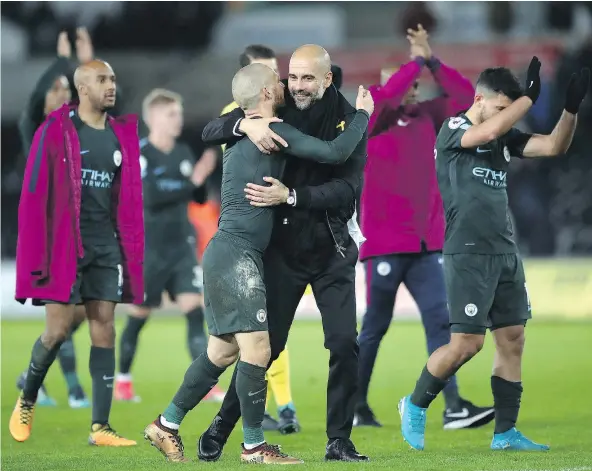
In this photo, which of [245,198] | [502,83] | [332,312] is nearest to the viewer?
[245,198]

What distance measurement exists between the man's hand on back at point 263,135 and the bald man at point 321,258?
0.18 meters

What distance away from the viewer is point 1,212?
84.7 ft

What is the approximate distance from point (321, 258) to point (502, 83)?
1.52 meters

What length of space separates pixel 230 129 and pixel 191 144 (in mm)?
20856

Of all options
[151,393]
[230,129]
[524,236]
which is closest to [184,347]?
[151,393]

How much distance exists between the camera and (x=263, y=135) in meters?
6.91

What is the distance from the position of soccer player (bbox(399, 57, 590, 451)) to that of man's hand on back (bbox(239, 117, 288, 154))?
A: 4.15 ft

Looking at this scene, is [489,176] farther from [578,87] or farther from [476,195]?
[578,87]

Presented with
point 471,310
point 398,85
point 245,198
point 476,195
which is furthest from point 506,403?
point 398,85

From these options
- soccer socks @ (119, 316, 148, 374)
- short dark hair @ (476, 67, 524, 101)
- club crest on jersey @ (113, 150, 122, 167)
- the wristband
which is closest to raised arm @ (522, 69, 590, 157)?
short dark hair @ (476, 67, 524, 101)

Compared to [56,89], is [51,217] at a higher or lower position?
lower

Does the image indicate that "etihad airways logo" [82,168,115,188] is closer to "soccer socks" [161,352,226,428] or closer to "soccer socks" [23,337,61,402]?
"soccer socks" [23,337,61,402]

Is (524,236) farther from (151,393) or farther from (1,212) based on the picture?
(151,393)

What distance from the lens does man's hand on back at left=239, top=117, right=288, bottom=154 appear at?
6.91 metres
